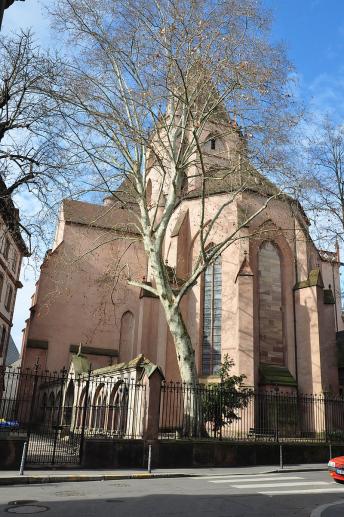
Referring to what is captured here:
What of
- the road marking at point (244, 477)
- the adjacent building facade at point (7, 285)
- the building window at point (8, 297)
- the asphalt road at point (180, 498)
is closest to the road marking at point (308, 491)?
the asphalt road at point (180, 498)

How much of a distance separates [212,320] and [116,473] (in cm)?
1241

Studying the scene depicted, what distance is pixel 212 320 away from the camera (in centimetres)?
2345

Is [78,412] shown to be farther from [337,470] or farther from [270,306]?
[337,470]

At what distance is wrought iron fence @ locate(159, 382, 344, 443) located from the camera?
49.1 ft

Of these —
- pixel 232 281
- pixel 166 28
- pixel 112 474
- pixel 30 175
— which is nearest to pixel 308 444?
pixel 112 474

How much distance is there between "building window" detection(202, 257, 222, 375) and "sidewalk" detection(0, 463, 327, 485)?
27.9ft

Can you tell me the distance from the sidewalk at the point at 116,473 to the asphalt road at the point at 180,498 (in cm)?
A: 53

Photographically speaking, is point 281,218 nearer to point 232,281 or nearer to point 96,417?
point 232,281

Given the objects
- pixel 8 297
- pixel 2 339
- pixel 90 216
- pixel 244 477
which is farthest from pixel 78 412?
pixel 90 216

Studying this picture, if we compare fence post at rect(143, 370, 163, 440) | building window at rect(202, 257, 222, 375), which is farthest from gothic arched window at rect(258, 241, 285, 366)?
fence post at rect(143, 370, 163, 440)

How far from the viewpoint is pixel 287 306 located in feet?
78.7

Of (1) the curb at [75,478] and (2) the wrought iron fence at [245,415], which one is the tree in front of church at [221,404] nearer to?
(2) the wrought iron fence at [245,415]

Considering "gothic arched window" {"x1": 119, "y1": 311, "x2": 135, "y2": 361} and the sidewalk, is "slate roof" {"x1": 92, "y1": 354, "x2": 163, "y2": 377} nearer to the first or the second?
the sidewalk

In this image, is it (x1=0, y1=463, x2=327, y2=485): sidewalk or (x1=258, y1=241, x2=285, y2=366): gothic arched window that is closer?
(x1=0, y1=463, x2=327, y2=485): sidewalk
